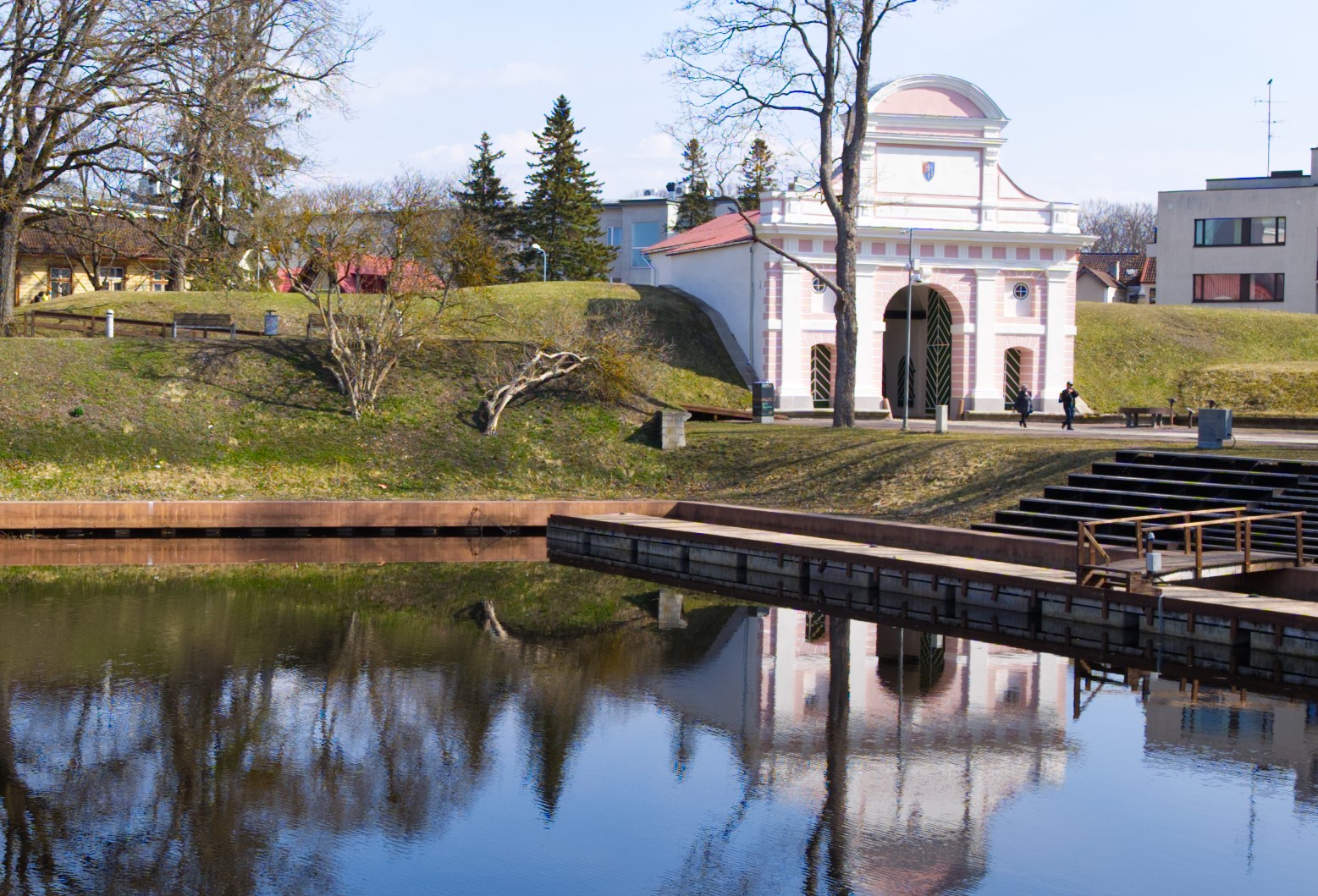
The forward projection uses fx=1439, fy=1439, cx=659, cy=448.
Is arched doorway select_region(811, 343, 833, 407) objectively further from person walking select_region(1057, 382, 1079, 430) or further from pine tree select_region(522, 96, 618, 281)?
pine tree select_region(522, 96, 618, 281)

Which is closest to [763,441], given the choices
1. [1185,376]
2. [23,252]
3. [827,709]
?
[827,709]

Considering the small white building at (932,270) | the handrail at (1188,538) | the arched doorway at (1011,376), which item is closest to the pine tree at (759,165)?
the small white building at (932,270)

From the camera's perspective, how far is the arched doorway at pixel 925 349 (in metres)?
48.7

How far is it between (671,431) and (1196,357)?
88.4 ft

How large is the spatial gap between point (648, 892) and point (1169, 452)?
66.0 feet

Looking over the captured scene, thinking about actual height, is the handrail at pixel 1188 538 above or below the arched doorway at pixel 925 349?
below

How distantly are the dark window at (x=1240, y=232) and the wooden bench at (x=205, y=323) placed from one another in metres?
51.7

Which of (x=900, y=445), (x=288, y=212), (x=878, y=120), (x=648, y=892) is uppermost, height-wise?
(x=878, y=120)

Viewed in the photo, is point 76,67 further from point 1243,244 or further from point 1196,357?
point 1243,244

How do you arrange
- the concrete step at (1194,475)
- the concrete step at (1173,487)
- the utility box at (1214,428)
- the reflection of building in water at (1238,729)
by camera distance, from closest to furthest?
the reflection of building in water at (1238,729)
the concrete step at (1173,487)
the concrete step at (1194,475)
the utility box at (1214,428)

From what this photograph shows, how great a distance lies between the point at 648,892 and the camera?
35.0ft

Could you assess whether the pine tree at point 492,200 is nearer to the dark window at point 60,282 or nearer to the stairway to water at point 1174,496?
the dark window at point 60,282

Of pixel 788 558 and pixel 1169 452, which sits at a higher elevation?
pixel 1169 452

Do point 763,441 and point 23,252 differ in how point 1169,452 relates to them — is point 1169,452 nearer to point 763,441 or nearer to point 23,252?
point 763,441
